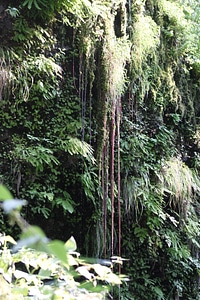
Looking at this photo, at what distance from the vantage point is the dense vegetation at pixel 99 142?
9.93 ft

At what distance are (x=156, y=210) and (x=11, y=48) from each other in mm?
1819

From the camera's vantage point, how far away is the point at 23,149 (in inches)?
117

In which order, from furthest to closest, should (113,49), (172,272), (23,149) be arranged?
(172,272) → (113,49) → (23,149)

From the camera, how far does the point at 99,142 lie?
3.25 metres

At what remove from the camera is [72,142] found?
3.11 m

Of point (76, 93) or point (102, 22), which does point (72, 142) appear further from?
point (102, 22)

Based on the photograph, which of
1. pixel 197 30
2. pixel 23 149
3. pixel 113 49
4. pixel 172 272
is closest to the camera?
pixel 23 149

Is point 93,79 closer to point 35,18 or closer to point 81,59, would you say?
point 81,59


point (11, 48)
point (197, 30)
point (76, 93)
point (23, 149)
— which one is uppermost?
point (197, 30)

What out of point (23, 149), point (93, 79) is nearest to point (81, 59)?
point (93, 79)

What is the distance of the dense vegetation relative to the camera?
3.03 meters

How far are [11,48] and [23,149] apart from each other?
0.78 meters

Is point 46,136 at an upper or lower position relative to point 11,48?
lower

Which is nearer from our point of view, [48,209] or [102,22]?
[48,209]
